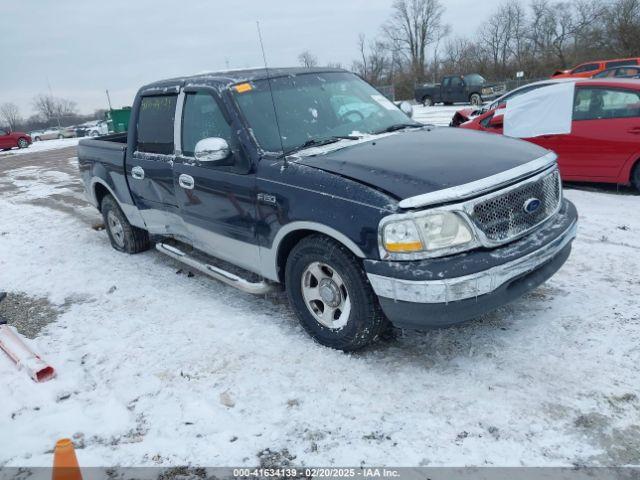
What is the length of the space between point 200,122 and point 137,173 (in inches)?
50.5

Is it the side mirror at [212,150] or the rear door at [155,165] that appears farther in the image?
the rear door at [155,165]

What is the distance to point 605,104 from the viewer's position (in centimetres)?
723

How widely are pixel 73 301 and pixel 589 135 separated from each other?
7.01 metres

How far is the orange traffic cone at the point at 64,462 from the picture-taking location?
2.29 m

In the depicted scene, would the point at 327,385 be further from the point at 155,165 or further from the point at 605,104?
the point at 605,104

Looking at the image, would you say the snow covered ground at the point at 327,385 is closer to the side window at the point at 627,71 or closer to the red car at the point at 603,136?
the red car at the point at 603,136

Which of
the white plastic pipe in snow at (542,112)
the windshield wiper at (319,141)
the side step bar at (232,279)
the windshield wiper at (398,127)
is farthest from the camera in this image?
the white plastic pipe in snow at (542,112)

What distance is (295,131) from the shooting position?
4.08m

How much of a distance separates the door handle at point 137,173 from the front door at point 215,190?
2.57 feet

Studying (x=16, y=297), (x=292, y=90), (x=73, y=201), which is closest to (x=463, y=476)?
(x=292, y=90)

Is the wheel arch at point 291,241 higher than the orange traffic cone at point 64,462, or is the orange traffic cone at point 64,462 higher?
the wheel arch at point 291,241

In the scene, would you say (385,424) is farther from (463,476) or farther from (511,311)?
(511,311)

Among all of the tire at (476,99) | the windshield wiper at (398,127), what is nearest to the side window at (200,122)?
the windshield wiper at (398,127)

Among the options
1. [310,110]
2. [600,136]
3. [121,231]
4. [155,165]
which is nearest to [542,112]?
[600,136]
